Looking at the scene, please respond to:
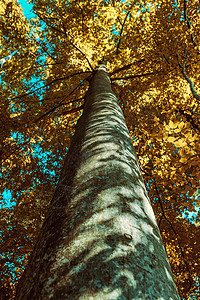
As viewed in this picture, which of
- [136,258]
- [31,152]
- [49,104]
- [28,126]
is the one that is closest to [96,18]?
[49,104]

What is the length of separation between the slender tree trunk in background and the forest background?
3303 mm

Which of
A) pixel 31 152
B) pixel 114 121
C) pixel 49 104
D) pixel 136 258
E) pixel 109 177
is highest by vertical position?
pixel 49 104

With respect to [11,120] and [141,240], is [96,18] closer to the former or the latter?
[11,120]

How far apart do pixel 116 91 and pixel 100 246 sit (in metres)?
7.04

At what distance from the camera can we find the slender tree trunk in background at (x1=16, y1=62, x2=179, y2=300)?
23.1 inches

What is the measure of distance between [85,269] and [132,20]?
29.9 feet

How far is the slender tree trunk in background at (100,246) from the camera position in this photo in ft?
1.93

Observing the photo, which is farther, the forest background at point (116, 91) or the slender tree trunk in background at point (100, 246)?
the forest background at point (116, 91)

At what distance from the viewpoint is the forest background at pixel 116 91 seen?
4488mm

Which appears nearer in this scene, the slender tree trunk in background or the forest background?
the slender tree trunk in background

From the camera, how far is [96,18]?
7.06 metres

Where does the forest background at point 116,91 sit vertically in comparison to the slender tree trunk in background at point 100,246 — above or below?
above

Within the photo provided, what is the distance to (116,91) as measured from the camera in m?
7.14

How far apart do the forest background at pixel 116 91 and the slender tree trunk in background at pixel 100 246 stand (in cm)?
330
